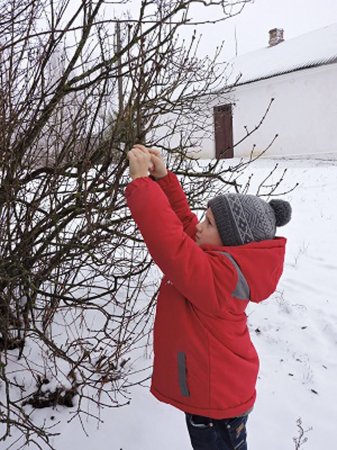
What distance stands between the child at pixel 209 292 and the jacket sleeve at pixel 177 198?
4 centimetres

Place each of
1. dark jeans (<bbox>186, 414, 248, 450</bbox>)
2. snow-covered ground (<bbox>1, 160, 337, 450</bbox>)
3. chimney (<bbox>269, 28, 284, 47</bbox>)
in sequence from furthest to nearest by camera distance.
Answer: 1. chimney (<bbox>269, 28, 284, 47</bbox>)
2. snow-covered ground (<bbox>1, 160, 337, 450</bbox>)
3. dark jeans (<bbox>186, 414, 248, 450</bbox>)

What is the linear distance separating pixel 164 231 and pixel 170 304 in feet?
1.20

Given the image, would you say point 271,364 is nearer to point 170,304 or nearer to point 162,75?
point 170,304

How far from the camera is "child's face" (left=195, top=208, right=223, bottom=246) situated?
1369 millimetres

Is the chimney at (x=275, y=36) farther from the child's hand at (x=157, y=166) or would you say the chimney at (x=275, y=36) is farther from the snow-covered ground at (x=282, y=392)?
the child's hand at (x=157, y=166)

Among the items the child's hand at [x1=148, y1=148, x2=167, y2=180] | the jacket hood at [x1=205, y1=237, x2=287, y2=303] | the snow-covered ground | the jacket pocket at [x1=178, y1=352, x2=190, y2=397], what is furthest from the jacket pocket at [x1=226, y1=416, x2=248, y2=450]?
the child's hand at [x1=148, y1=148, x2=167, y2=180]

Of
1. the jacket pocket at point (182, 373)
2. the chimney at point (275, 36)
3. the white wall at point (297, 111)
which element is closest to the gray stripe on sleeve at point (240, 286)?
the jacket pocket at point (182, 373)

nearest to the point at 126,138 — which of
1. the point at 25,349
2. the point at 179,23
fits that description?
the point at 179,23

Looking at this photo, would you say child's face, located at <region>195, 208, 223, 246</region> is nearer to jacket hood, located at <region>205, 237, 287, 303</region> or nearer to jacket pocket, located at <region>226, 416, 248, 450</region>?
jacket hood, located at <region>205, 237, 287, 303</region>

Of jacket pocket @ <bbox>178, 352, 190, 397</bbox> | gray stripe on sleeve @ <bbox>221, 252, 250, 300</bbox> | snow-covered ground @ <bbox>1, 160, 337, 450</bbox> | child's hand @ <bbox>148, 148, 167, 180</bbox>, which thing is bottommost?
snow-covered ground @ <bbox>1, 160, 337, 450</bbox>

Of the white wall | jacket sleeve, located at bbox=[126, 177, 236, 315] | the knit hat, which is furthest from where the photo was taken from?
the white wall

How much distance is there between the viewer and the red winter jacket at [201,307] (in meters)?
1.17

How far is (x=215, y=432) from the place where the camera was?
144 cm

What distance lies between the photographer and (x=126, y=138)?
1.87 metres
